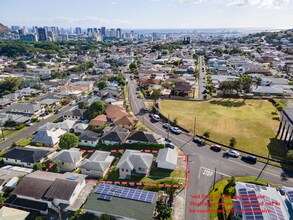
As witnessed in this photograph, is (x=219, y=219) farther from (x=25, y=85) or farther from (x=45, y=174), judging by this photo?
A: (x=25, y=85)

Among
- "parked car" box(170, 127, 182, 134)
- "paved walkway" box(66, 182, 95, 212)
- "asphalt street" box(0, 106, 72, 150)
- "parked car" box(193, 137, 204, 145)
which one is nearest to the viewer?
"paved walkway" box(66, 182, 95, 212)

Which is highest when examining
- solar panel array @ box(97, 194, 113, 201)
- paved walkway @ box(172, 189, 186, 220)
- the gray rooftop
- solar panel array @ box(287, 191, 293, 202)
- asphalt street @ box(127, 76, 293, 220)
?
solar panel array @ box(287, 191, 293, 202)

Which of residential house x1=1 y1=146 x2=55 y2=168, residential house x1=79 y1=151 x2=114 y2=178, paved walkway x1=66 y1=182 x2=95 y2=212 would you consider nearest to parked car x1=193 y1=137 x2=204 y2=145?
residential house x1=79 y1=151 x2=114 y2=178

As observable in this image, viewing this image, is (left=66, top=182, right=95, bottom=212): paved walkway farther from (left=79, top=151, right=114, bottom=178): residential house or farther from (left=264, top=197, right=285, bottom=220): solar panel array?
(left=264, top=197, right=285, bottom=220): solar panel array

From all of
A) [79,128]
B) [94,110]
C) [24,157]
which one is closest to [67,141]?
[24,157]

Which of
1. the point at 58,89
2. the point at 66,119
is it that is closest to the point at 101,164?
the point at 66,119

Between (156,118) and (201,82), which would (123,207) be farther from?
(201,82)

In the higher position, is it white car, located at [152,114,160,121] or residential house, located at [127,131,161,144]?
residential house, located at [127,131,161,144]
